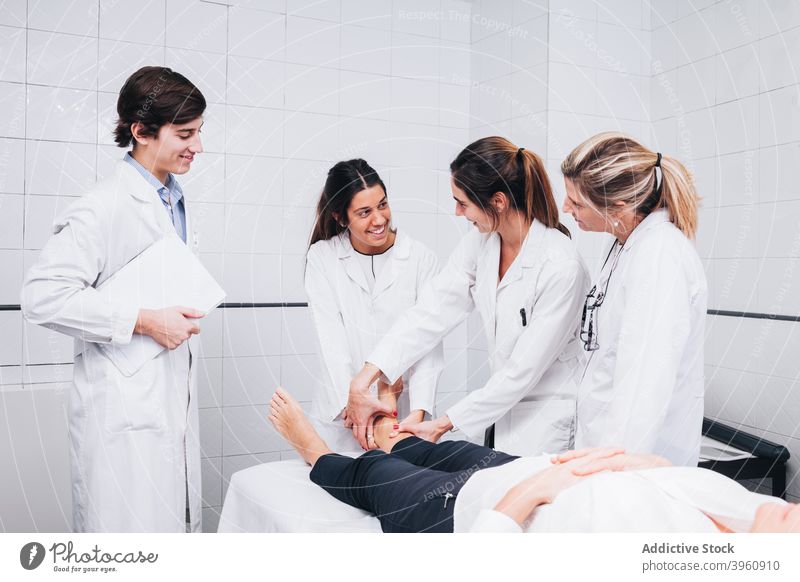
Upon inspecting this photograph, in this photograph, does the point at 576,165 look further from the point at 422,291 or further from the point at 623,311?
the point at 422,291

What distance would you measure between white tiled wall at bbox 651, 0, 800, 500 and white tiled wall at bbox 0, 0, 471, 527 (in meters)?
0.72

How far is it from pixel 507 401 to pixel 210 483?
113 centimetres

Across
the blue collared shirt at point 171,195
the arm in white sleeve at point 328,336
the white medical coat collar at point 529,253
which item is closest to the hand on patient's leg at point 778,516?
the white medical coat collar at point 529,253

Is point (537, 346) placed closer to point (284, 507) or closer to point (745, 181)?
point (284, 507)

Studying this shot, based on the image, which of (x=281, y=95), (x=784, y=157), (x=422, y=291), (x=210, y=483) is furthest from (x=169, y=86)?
(x=784, y=157)

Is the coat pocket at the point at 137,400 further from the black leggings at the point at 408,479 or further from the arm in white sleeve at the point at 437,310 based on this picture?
the arm in white sleeve at the point at 437,310

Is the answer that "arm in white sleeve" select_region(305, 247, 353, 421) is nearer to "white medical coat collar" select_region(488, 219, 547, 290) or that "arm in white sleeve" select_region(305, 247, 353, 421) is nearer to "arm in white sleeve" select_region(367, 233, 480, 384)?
"arm in white sleeve" select_region(367, 233, 480, 384)

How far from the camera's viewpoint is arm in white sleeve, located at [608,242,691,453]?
3.87ft

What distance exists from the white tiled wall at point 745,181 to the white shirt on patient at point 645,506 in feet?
3.31

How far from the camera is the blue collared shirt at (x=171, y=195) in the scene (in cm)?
141

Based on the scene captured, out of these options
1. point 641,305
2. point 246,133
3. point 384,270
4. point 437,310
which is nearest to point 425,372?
point 437,310

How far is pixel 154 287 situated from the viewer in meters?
1.39

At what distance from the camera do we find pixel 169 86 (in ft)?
4.41

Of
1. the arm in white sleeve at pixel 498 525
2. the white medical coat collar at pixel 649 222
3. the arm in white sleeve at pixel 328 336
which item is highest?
the white medical coat collar at pixel 649 222
